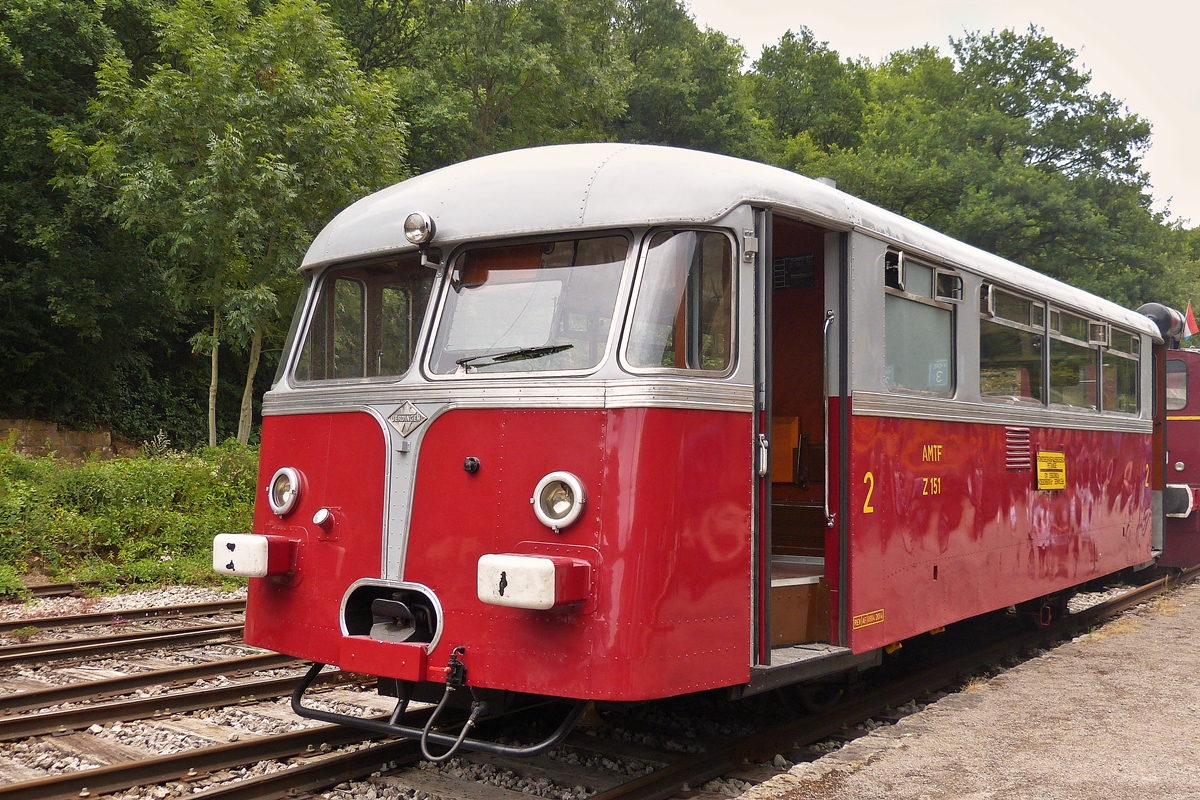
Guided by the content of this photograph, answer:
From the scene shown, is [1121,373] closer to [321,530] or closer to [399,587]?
[399,587]

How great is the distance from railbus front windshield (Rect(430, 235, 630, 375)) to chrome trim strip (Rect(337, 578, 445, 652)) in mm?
999

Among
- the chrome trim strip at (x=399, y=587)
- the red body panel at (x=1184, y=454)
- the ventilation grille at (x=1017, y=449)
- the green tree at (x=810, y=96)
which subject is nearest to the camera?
the chrome trim strip at (x=399, y=587)

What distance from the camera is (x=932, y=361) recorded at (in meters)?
6.61

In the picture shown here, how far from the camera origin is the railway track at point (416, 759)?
495cm

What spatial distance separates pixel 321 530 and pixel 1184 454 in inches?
510

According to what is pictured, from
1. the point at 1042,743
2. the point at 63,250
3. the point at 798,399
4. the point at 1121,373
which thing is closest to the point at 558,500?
the point at 798,399

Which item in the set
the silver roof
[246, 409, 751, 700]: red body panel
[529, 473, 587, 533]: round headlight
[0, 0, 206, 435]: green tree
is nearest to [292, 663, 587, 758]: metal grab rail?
[246, 409, 751, 700]: red body panel

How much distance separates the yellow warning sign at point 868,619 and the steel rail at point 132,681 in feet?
14.0

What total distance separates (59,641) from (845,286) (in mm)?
6937

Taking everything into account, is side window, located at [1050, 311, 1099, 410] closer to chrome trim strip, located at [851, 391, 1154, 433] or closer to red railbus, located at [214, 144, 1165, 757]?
chrome trim strip, located at [851, 391, 1154, 433]

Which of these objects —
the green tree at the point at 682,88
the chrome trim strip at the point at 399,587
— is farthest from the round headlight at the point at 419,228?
the green tree at the point at 682,88

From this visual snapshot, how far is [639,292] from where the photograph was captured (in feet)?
15.3

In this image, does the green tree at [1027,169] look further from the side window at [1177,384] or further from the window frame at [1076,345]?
the window frame at [1076,345]

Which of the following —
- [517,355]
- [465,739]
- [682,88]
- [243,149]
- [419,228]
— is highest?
[682,88]
